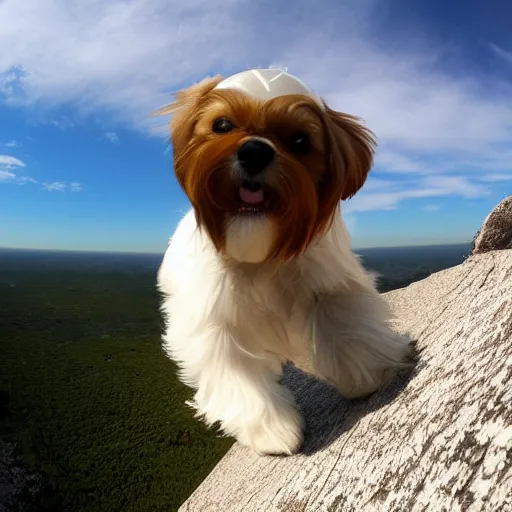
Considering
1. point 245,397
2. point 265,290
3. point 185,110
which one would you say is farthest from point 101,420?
point 185,110

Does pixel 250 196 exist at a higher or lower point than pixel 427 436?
higher

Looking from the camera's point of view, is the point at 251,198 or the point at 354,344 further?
the point at 354,344

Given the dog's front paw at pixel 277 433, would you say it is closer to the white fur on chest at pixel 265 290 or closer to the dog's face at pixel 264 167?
the white fur on chest at pixel 265 290

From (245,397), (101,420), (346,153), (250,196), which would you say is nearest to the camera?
(250,196)

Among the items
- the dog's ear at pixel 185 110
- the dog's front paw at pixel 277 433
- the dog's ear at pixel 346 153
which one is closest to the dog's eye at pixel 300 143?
the dog's ear at pixel 346 153

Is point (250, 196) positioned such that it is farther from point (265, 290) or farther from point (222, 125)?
point (265, 290)

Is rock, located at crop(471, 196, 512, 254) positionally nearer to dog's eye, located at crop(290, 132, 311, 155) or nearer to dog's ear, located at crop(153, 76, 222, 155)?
dog's eye, located at crop(290, 132, 311, 155)
